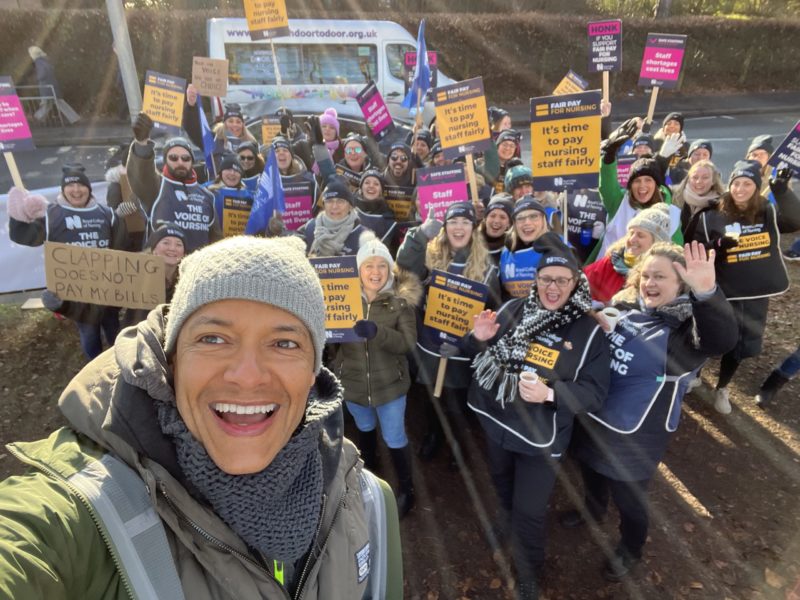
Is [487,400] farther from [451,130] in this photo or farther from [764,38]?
[764,38]

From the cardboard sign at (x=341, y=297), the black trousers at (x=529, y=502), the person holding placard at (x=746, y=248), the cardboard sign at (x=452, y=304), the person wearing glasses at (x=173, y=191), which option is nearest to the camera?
the black trousers at (x=529, y=502)

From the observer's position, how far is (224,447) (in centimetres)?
114

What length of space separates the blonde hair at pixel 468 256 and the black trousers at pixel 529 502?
1339mm

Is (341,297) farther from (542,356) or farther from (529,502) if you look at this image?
(529,502)

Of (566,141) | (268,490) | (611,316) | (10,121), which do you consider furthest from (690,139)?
(268,490)

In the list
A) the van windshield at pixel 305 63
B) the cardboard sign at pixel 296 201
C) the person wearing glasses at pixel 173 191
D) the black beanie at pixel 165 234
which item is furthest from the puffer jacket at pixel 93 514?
the van windshield at pixel 305 63

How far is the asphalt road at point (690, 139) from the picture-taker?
11695mm

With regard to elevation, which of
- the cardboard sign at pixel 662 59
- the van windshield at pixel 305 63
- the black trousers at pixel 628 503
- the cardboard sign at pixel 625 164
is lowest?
the black trousers at pixel 628 503

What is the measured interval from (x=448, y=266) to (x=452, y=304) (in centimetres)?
45

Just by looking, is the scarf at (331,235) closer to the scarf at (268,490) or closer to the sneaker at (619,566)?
the sneaker at (619,566)

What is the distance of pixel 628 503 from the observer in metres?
2.86

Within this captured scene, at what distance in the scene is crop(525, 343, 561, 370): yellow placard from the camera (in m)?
2.66

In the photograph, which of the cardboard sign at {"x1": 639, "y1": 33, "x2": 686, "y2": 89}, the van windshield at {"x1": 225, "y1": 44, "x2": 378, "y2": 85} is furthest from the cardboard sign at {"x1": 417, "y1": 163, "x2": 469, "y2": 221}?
the van windshield at {"x1": 225, "y1": 44, "x2": 378, "y2": 85}

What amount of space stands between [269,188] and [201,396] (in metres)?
3.72
